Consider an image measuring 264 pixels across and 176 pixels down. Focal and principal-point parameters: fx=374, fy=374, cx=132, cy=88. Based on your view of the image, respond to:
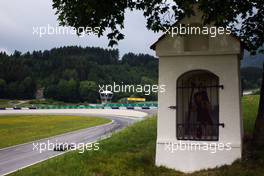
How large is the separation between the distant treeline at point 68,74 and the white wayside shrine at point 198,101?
66.2 metres

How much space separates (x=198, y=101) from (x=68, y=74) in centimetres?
10704

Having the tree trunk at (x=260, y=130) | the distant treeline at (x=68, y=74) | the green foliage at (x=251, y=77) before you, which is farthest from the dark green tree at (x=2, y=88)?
the tree trunk at (x=260, y=130)

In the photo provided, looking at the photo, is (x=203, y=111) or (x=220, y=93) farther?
(x=203, y=111)

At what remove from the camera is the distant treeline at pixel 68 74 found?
9569cm

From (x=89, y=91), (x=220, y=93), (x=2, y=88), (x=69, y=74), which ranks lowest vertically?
(x=220, y=93)

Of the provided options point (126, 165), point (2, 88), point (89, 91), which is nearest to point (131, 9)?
point (126, 165)

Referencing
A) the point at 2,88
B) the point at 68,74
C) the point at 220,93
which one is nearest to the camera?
the point at 220,93

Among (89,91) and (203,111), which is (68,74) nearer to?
(89,91)

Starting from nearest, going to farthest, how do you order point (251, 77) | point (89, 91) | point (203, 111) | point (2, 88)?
1. point (203, 111)
2. point (251, 77)
3. point (89, 91)
4. point (2, 88)

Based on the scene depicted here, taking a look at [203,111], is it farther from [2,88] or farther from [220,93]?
[2,88]

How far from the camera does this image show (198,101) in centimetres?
1155

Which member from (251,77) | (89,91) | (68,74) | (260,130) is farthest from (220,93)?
(68,74)

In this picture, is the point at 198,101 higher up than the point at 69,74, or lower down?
lower down

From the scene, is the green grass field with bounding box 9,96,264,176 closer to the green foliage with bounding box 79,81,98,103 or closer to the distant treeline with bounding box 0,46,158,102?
the distant treeline with bounding box 0,46,158,102
